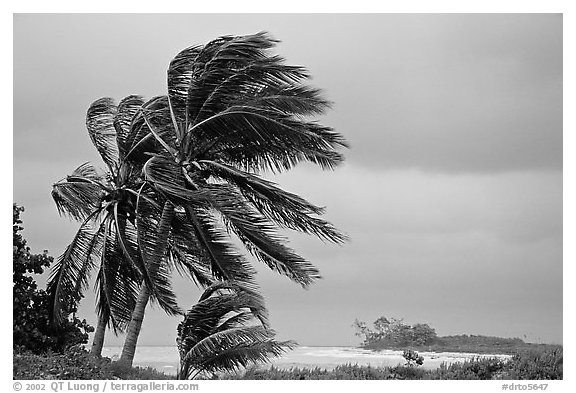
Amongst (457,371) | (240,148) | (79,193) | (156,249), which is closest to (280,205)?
(240,148)

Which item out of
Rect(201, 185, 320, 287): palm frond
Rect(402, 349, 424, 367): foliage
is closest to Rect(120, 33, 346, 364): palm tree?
Rect(201, 185, 320, 287): palm frond

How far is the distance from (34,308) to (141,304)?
224 centimetres

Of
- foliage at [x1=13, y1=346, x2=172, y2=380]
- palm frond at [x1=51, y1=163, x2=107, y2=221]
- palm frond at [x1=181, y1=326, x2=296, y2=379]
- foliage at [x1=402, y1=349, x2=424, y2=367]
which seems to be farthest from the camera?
foliage at [x1=402, y1=349, x2=424, y2=367]

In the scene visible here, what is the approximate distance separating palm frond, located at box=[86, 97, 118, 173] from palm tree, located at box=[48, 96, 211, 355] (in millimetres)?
328

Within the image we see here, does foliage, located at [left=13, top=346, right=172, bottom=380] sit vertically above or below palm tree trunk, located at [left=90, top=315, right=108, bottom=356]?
below

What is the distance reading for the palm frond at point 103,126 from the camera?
17281 mm

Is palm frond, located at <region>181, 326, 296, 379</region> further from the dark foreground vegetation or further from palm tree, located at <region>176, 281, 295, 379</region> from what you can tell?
the dark foreground vegetation

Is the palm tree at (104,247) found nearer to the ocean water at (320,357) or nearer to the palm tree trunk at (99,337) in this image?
the palm tree trunk at (99,337)

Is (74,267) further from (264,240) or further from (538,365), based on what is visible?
(538,365)

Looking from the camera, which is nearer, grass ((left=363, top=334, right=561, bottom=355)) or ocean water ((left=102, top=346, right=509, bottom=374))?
ocean water ((left=102, top=346, right=509, bottom=374))

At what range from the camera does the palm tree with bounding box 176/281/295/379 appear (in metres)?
14.3
